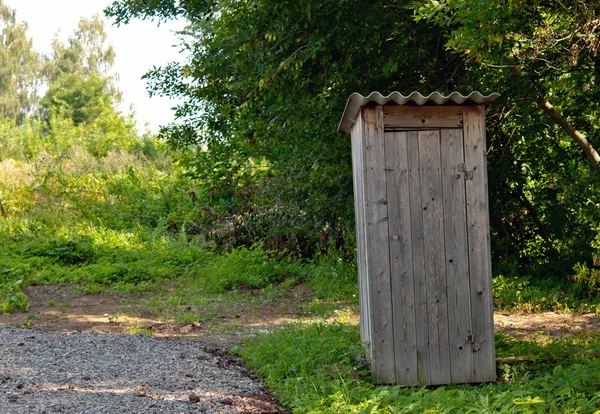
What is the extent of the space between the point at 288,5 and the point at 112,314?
188 inches

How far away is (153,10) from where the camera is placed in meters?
12.8

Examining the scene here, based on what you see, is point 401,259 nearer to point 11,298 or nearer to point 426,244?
point 426,244

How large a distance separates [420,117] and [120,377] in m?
3.15

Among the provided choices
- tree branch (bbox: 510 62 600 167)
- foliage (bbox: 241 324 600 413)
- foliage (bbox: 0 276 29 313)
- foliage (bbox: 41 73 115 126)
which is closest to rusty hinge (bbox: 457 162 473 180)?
foliage (bbox: 241 324 600 413)

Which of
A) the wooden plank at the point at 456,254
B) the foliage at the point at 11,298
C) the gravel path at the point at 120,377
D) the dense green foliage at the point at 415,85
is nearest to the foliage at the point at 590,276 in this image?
the dense green foliage at the point at 415,85

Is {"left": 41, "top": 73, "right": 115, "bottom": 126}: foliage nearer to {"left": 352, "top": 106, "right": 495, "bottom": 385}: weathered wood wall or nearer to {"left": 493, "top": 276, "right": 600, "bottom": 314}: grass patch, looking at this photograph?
{"left": 493, "top": 276, "right": 600, "bottom": 314}: grass patch

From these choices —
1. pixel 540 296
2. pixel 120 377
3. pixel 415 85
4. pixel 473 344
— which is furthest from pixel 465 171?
pixel 540 296

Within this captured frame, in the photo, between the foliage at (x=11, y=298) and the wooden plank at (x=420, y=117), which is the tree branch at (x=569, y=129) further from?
the foliage at (x=11, y=298)

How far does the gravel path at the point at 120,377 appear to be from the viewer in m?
4.93

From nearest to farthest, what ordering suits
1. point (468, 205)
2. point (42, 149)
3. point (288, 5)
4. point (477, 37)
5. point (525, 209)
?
point (468, 205), point (477, 37), point (288, 5), point (525, 209), point (42, 149)

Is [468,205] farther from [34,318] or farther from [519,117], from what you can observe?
[34,318]

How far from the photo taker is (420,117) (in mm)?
5777

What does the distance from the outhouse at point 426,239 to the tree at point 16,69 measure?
44.8 metres

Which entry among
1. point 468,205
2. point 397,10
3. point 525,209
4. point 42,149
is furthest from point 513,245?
point 42,149
